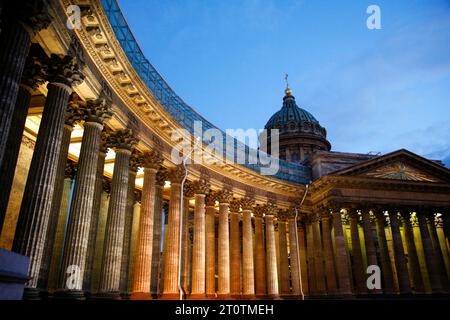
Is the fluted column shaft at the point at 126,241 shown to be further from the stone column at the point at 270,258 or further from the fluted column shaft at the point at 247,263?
the stone column at the point at 270,258

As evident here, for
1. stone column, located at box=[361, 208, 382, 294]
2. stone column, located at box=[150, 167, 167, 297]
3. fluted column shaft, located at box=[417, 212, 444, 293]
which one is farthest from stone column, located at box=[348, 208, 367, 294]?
stone column, located at box=[150, 167, 167, 297]

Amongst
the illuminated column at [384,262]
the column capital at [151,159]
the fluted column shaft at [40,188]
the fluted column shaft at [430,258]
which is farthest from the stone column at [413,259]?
the fluted column shaft at [40,188]

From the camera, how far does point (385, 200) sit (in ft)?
117

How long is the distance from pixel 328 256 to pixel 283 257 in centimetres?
468

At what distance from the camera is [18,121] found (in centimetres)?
1312

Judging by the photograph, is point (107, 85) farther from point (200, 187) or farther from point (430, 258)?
point (430, 258)

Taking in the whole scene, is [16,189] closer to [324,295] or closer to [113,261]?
[113,261]

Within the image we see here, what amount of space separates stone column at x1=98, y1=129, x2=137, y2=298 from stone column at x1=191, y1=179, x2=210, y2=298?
921 cm

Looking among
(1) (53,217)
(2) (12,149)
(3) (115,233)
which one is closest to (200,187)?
(3) (115,233)

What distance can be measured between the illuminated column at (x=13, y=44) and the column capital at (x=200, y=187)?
54.7 ft

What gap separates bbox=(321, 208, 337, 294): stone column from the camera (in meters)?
33.2

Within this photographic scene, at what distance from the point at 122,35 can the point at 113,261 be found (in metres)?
12.4

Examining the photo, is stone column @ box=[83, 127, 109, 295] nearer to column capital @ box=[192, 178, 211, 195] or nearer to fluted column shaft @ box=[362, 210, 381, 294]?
column capital @ box=[192, 178, 211, 195]
